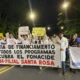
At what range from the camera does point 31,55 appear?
1094 cm

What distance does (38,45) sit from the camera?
10.9 m

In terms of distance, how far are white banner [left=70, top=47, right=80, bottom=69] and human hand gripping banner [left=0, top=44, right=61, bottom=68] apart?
583mm

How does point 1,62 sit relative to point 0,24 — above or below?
below

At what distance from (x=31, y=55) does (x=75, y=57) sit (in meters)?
2.22

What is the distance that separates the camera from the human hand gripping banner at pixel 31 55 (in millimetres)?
10352

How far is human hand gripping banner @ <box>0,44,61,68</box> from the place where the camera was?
1035cm

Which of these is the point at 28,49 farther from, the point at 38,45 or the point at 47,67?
the point at 47,67

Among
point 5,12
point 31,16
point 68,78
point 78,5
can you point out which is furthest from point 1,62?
point 31,16

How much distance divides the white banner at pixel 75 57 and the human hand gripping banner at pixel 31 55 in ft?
1.91

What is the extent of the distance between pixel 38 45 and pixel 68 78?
9.10ft

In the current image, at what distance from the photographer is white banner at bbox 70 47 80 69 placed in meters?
9.88

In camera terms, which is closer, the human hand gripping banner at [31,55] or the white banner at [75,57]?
the white banner at [75,57]

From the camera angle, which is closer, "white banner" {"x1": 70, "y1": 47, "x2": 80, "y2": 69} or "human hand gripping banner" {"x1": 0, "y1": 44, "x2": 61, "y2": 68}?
"white banner" {"x1": 70, "y1": 47, "x2": 80, "y2": 69}

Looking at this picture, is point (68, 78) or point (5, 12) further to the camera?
point (5, 12)
